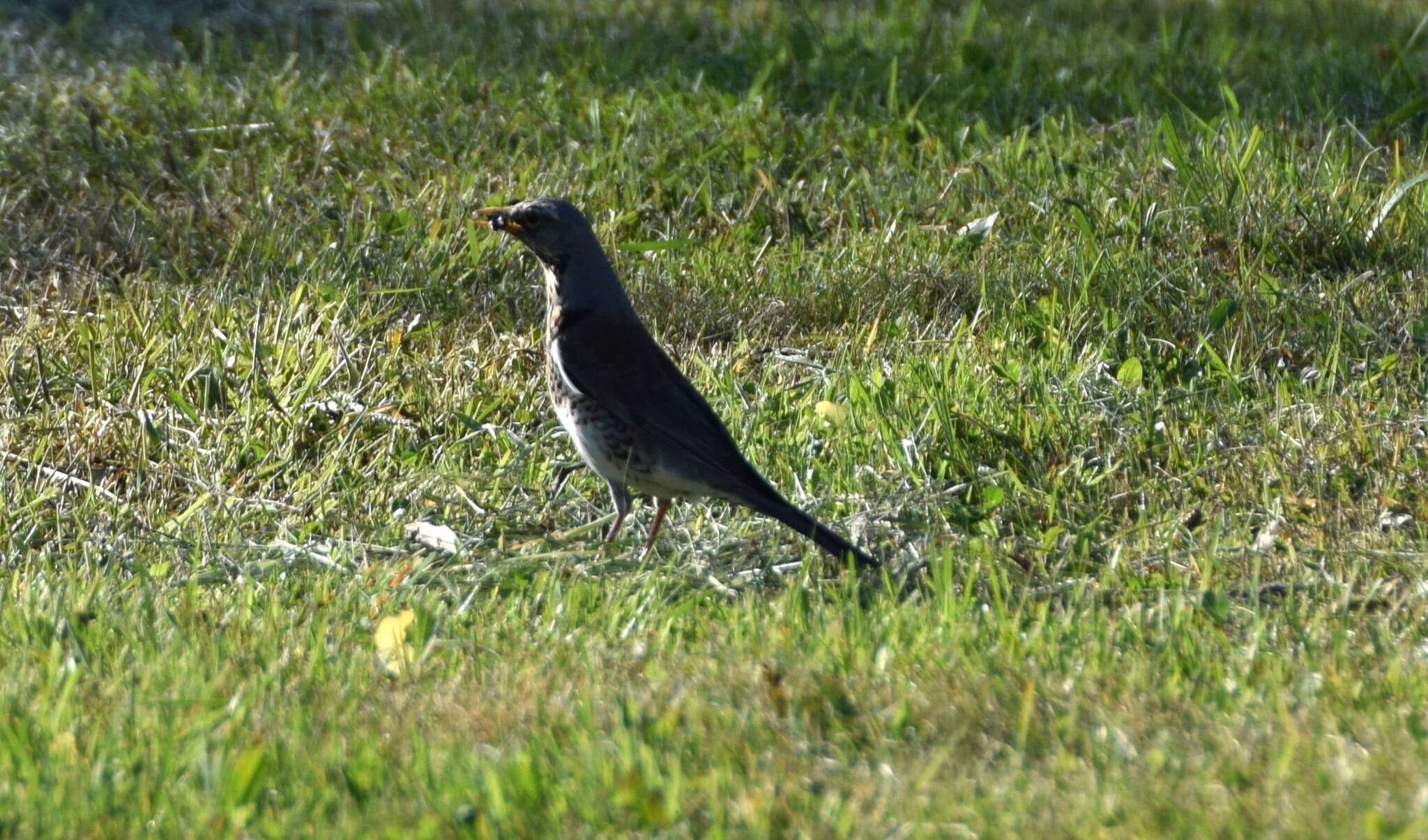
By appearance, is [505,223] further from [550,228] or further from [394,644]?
[394,644]

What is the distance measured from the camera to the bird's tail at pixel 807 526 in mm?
4359

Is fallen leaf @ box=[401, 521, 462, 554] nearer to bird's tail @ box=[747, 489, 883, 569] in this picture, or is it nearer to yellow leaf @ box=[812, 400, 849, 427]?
bird's tail @ box=[747, 489, 883, 569]

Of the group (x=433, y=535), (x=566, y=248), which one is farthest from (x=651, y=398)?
(x=433, y=535)

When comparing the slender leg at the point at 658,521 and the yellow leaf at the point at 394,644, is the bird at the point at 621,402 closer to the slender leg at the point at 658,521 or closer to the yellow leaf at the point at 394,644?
the slender leg at the point at 658,521

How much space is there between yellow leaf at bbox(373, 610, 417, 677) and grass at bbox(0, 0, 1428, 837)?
24 mm

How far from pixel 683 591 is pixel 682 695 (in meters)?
0.96

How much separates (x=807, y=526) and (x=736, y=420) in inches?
44.7

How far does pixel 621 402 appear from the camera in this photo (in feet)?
15.4

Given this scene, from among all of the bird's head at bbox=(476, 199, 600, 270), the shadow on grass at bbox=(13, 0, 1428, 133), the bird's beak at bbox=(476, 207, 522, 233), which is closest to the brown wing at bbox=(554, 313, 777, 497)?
the bird's head at bbox=(476, 199, 600, 270)

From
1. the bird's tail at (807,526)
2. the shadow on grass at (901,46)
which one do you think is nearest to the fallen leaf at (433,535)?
the bird's tail at (807,526)

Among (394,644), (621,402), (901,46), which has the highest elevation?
(621,402)

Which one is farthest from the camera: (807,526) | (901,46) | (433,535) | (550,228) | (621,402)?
(901,46)

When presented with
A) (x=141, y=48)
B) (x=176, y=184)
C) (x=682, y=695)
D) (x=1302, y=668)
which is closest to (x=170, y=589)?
(x=682, y=695)

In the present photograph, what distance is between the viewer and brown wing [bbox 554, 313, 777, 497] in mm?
4523
